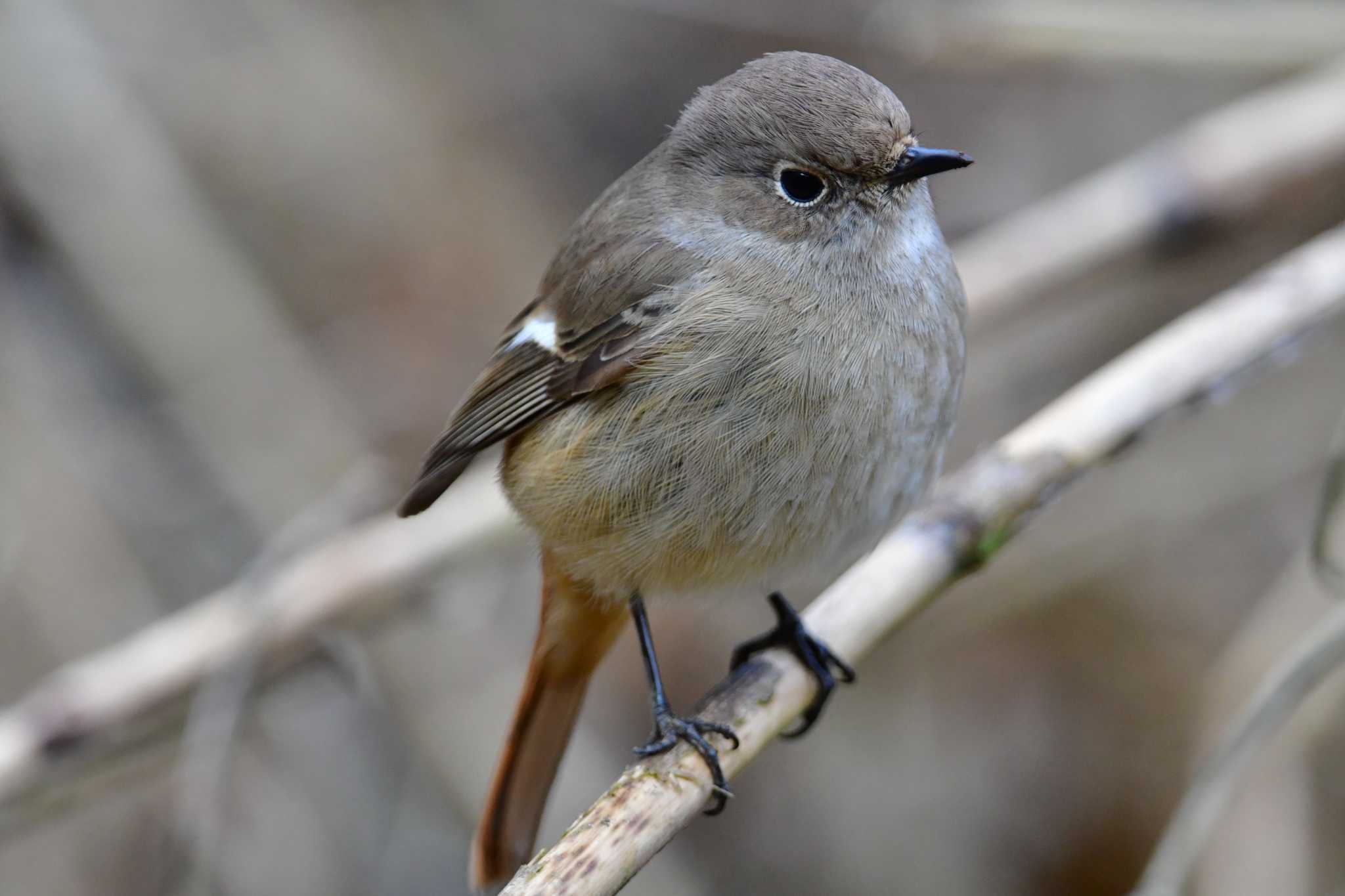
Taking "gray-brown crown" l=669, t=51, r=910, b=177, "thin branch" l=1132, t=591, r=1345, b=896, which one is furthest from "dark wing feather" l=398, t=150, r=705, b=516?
"thin branch" l=1132, t=591, r=1345, b=896

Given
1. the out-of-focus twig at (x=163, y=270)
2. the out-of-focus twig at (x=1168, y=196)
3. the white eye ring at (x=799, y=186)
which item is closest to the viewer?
Answer: the white eye ring at (x=799, y=186)

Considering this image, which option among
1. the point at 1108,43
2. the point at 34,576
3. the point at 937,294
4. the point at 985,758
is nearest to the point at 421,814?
the point at 34,576

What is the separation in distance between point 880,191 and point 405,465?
3157 mm

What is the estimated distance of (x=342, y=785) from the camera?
445 cm

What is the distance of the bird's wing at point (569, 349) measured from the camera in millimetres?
2658

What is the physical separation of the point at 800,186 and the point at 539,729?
4.15 feet

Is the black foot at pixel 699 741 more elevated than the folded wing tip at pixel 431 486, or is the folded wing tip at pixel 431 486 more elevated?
the folded wing tip at pixel 431 486

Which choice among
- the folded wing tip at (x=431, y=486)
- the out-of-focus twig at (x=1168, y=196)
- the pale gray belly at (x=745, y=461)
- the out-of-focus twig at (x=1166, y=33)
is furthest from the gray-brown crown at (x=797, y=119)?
the out-of-focus twig at (x=1166, y=33)

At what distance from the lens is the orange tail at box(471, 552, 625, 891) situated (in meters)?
2.80

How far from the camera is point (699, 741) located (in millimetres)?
2391

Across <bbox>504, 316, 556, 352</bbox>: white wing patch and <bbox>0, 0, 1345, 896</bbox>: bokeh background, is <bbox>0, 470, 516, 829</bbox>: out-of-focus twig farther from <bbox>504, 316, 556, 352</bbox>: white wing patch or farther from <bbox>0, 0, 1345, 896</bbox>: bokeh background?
<bbox>504, 316, 556, 352</bbox>: white wing patch

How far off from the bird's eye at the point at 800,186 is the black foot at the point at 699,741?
1040 millimetres

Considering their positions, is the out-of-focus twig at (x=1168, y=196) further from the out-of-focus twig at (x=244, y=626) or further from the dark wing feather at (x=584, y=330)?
the out-of-focus twig at (x=244, y=626)

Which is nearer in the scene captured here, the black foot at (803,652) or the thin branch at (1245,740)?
the thin branch at (1245,740)
